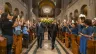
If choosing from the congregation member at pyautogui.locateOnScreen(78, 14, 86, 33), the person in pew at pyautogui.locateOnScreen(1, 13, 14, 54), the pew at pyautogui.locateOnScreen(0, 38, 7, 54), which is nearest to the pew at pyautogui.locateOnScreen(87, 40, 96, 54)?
the congregation member at pyautogui.locateOnScreen(78, 14, 86, 33)

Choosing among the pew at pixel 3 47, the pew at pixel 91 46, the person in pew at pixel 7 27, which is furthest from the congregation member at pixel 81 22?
the pew at pixel 3 47

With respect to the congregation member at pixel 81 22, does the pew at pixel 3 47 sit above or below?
below

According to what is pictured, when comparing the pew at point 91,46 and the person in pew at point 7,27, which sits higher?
the person in pew at point 7,27

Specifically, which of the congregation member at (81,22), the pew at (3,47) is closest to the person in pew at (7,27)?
the pew at (3,47)

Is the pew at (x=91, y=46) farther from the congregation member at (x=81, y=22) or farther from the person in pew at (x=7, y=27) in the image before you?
the person in pew at (x=7, y=27)

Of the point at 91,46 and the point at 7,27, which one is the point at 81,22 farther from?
the point at 7,27

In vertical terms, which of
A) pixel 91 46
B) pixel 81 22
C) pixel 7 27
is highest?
pixel 81 22

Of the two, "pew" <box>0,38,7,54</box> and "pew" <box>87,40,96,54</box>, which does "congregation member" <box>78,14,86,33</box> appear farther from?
"pew" <box>0,38,7,54</box>

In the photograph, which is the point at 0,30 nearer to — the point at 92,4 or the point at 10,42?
the point at 10,42

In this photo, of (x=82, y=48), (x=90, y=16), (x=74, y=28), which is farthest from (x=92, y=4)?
(x=82, y=48)

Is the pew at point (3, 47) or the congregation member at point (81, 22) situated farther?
the congregation member at point (81, 22)

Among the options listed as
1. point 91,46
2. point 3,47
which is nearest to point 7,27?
point 3,47

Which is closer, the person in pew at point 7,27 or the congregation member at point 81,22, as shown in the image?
the person in pew at point 7,27

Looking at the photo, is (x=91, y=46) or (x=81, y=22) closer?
(x=91, y=46)
